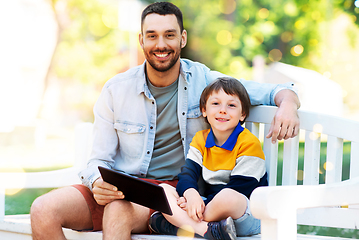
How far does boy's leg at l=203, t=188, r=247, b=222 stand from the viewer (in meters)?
1.73

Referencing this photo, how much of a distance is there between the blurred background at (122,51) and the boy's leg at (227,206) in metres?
8.36

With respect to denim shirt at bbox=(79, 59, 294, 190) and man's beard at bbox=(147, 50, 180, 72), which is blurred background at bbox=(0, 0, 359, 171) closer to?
denim shirt at bbox=(79, 59, 294, 190)

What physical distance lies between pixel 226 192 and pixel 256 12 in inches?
594

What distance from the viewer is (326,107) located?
9781 millimetres

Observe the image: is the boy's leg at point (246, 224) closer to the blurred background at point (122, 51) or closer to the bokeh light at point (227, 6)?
the blurred background at point (122, 51)

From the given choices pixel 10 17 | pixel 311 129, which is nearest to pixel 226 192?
pixel 311 129

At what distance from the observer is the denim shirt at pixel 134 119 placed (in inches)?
89.7

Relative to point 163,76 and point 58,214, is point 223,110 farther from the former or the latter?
point 58,214

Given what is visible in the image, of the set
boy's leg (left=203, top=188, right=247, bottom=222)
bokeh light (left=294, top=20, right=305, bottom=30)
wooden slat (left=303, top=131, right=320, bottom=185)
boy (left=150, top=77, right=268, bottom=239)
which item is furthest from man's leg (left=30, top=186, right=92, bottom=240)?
bokeh light (left=294, top=20, right=305, bottom=30)

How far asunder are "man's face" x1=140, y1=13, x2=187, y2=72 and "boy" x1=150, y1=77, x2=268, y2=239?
0.29m

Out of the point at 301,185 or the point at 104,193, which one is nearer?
the point at 301,185

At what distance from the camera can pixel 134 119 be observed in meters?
2.32

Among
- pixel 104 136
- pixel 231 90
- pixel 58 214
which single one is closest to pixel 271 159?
pixel 231 90

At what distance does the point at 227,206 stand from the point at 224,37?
529 inches
